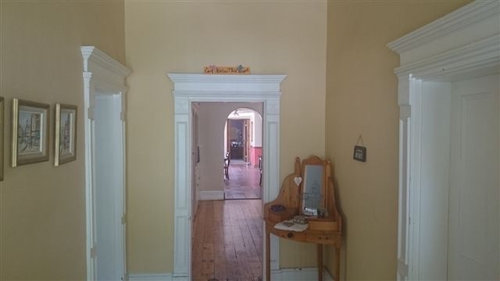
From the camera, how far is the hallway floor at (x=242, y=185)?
9.12 metres

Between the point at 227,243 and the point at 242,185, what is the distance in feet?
17.8

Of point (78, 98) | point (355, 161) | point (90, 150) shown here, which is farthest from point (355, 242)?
point (78, 98)

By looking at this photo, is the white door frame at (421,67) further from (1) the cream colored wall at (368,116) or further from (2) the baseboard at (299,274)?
(2) the baseboard at (299,274)

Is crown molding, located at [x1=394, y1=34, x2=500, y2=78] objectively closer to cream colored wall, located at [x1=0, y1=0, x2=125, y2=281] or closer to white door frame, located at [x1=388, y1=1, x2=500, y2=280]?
white door frame, located at [x1=388, y1=1, x2=500, y2=280]

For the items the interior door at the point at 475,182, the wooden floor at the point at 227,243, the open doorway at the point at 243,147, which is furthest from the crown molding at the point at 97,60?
the open doorway at the point at 243,147

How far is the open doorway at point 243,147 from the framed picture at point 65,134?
29.0ft

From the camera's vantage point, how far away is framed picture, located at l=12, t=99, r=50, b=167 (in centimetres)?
162

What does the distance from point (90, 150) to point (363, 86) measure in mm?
2142

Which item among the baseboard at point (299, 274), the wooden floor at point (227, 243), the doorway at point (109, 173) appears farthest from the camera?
the wooden floor at point (227, 243)

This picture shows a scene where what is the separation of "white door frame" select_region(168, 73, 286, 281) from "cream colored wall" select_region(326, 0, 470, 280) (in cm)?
61

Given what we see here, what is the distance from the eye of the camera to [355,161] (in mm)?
3053

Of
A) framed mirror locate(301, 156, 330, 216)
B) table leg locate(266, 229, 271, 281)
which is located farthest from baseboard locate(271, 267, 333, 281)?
framed mirror locate(301, 156, 330, 216)

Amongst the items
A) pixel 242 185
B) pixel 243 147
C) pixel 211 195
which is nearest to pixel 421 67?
pixel 211 195

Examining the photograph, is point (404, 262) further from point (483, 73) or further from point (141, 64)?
point (141, 64)
